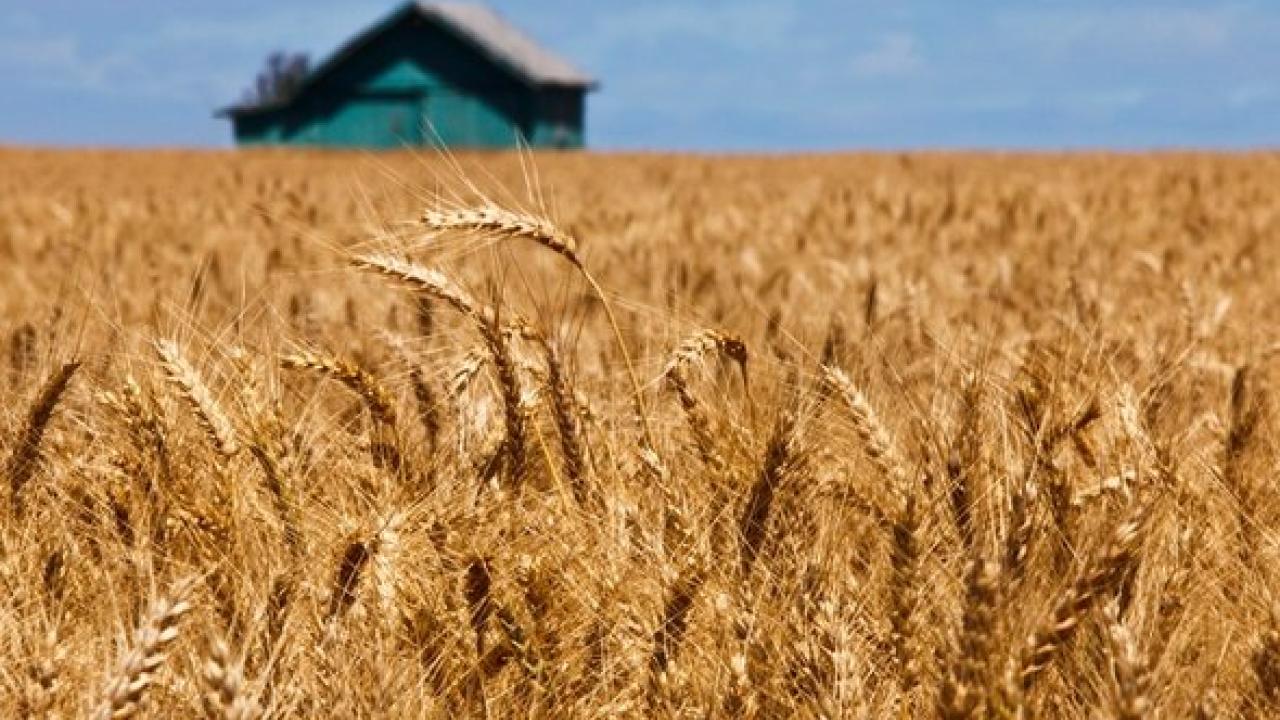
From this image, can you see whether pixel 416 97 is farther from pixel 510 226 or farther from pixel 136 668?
pixel 136 668

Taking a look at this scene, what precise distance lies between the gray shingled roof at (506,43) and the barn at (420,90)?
42 millimetres

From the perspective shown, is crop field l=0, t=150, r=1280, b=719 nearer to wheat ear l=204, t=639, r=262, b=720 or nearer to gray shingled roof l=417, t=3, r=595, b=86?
wheat ear l=204, t=639, r=262, b=720

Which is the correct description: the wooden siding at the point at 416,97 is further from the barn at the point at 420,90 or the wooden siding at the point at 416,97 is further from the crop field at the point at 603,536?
the crop field at the point at 603,536

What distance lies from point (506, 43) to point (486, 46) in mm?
2376

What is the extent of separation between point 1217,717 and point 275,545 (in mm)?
961

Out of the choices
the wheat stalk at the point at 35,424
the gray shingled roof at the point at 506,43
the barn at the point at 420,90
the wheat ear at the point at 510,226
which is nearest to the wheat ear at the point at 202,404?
the wheat stalk at the point at 35,424

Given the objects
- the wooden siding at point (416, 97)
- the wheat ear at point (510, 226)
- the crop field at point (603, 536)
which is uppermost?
the wheat ear at point (510, 226)

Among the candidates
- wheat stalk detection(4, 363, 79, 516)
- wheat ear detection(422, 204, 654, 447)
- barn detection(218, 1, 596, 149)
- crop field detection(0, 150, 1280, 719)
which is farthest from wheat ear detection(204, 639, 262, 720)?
barn detection(218, 1, 596, 149)

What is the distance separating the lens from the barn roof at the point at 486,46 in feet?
120

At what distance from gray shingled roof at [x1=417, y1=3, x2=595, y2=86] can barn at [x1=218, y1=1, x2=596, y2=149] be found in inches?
1.7

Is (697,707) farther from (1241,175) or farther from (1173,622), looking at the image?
(1241,175)

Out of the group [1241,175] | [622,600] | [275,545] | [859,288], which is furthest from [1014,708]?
[1241,175]

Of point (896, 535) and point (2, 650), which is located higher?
point (896, 535)

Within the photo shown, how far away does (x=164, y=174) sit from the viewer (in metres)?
15.9
